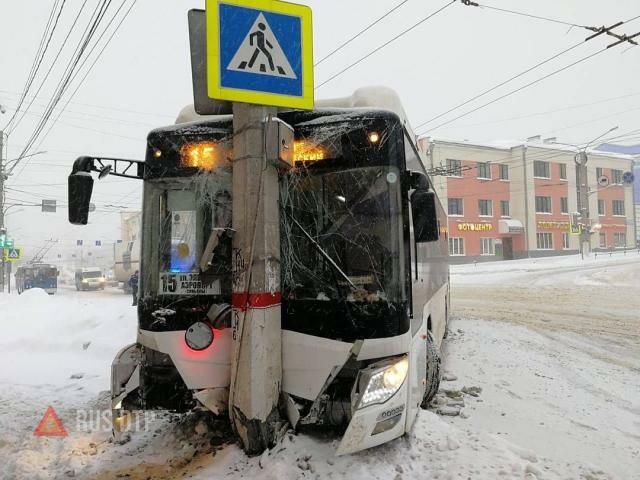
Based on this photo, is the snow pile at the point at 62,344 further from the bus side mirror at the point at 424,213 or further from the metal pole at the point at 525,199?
the metal pole at the point at 525,199

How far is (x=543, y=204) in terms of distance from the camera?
4753cm

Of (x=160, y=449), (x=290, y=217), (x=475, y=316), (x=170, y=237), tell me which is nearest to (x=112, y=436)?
(x=160, y=449)

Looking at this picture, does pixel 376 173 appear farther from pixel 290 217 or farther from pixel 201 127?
pixel 201 127

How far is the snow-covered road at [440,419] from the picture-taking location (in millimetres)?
3643

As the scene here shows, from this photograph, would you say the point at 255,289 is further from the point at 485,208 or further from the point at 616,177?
the point at 616,177

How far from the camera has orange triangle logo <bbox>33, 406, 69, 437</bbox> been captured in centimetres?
498

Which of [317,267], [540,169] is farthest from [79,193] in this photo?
[540,169]

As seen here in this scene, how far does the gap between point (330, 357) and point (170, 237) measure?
1.85m

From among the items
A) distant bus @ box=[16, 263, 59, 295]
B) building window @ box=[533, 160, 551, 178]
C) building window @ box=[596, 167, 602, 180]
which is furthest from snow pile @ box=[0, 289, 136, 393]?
building window @ box=[596, 167, 602, 180]

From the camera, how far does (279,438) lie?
3732 millimetres

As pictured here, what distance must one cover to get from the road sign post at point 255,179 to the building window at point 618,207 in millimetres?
58337

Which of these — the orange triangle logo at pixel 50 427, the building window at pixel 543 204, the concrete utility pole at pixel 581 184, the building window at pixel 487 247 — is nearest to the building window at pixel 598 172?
the concrete utility pole at pixel 581 184

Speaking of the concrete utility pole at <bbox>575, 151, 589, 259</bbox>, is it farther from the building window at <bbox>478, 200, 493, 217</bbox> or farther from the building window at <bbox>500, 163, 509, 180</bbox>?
the building window at <bbox>478, 200, 493, 217</bbox>

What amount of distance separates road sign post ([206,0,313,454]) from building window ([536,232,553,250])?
48.5 meters
